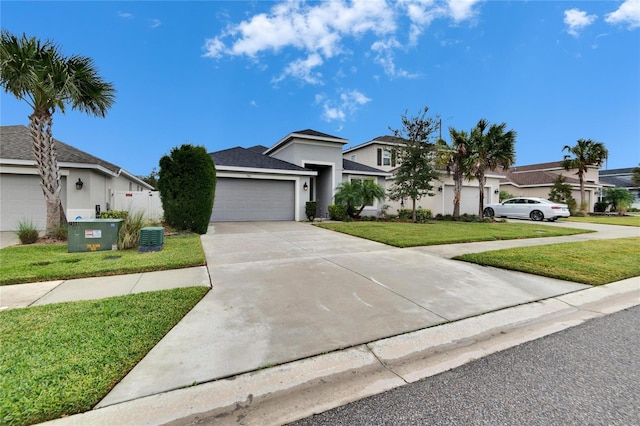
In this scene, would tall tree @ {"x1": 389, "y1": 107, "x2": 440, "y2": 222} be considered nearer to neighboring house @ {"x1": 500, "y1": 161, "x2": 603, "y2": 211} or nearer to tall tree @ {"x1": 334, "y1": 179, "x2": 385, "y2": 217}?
tall tree @ {"x1": 334, "y1": 179, "x2": 385, "y2": 217}

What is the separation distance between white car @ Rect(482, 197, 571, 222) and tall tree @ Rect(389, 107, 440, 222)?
7.60m

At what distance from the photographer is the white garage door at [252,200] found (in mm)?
14891

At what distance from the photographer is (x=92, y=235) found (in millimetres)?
7156

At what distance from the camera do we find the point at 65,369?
224 centimetres

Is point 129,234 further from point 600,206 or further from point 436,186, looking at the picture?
point 600,206

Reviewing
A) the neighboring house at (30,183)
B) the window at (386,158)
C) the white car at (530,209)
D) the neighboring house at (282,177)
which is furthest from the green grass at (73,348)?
the white car at (530,209)

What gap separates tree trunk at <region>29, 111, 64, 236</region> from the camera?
8.72m

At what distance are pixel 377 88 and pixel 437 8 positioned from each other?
7.75m

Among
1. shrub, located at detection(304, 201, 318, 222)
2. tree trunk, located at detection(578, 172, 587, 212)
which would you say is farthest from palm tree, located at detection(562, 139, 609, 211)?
shrub, located at detection(304, 201, 318, 222)

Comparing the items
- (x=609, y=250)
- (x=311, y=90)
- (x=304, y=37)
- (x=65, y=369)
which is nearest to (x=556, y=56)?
(x=609, y=250)

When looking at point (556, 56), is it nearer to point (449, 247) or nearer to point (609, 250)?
point (609, 250)

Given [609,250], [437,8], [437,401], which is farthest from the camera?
[437,8]

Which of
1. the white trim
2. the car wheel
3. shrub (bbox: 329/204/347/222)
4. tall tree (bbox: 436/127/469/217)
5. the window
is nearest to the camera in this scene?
the white trim

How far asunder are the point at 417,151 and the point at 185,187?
11954mm
